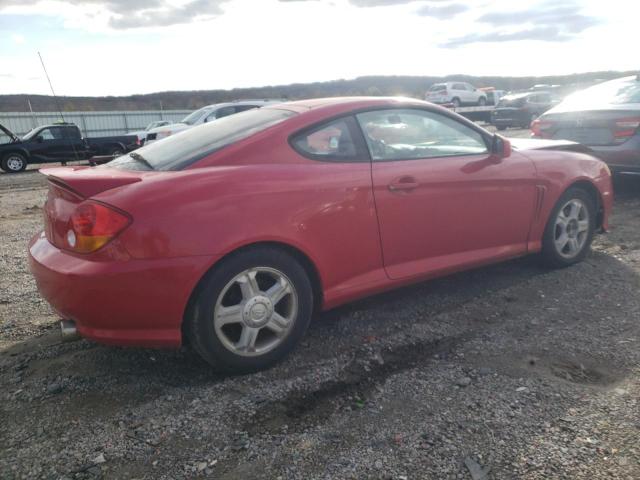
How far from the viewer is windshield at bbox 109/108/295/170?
306 centimetres

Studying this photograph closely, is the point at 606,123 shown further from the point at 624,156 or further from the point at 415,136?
the point at 415,136

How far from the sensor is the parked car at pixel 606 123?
21.5ft

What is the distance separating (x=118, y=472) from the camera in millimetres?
2213

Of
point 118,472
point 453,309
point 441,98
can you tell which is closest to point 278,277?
point 118,472

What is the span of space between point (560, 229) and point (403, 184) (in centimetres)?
187

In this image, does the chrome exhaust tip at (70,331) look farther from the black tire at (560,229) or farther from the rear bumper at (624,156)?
the rear bumper at (624,156)

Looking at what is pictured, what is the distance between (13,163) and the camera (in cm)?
1633

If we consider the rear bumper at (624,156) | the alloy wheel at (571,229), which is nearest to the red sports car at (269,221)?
the alloy wheel at (571,229)

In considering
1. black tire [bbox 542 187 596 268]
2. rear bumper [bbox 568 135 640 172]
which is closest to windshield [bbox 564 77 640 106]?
rear bumper [bbox 568 135 640 172]

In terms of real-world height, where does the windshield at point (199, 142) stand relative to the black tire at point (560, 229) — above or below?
above

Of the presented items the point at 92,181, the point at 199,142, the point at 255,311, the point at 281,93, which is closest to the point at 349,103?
the point at 199,142

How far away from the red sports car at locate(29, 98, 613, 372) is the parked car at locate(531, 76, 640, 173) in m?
3.26

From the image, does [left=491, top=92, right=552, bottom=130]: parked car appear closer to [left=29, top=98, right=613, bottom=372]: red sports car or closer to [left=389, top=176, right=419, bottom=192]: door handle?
[left=29, top=98, right=613, bottom=372]: red sports car

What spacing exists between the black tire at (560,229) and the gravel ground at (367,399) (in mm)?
483
